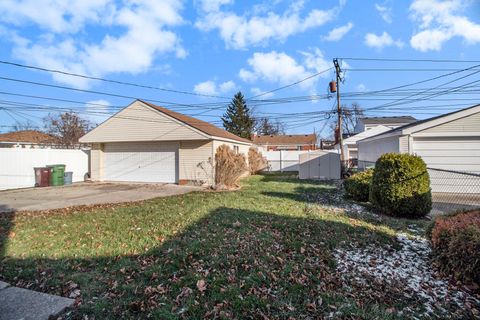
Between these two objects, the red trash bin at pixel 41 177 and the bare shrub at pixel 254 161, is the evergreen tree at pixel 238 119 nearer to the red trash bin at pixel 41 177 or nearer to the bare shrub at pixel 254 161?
the bare shrub at pixel 254 161

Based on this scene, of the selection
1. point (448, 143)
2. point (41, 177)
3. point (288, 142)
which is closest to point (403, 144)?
point (448, 143)

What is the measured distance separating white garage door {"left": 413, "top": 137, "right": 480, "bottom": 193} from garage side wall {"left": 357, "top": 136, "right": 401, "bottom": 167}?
2.67 feet

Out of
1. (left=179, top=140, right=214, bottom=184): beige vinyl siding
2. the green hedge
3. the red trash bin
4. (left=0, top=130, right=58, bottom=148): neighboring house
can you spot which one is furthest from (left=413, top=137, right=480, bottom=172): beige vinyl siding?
(left=0, top=130, right=58, bottom=148): neighboring house

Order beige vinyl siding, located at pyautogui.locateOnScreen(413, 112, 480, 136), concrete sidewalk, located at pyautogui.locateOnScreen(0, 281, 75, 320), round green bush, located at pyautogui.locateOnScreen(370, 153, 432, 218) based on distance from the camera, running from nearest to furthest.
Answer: concrete sidewalk, located at pyautogui.locateOnScreen(0, 281, 75, 320), round green bush, located at pyautogui.locateOnScreen(370, 153, 432, 218), beige vinyl siding, located at pyautogui.locateOnScreen(413, 112, 480, 136)

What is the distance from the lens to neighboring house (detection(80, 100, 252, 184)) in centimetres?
1295

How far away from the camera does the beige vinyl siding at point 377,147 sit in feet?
35.9

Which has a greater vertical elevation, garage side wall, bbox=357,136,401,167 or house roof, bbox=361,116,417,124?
house roof, bbox=361,116,417,124

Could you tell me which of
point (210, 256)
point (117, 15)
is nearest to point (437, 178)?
point (210, 256)

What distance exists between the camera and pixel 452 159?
10.0 m

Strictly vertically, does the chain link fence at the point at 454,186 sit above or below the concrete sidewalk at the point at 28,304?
above

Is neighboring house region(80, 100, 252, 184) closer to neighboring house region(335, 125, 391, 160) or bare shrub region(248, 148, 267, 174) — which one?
bare shrub region(248, 148, 267, 174)

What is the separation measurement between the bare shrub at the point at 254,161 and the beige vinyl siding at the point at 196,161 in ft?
23.8

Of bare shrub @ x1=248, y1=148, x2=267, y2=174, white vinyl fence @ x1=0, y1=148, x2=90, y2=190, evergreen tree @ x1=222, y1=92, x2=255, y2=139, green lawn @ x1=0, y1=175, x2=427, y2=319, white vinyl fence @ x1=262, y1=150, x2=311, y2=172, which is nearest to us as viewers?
green lawn @ x1=0, y1=175, x2=427, y2=319

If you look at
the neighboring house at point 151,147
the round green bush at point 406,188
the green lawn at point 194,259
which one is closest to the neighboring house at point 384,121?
the neighboring house at point 151,147
